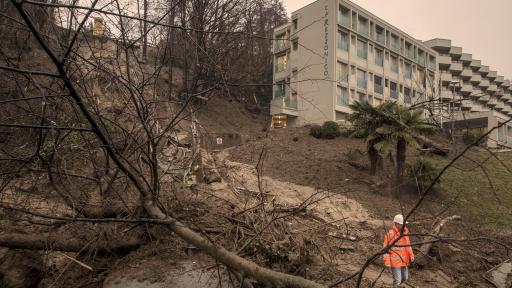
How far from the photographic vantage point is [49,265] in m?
5.01

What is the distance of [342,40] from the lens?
110ft

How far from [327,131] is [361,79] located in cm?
1220

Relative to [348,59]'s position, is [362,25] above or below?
above

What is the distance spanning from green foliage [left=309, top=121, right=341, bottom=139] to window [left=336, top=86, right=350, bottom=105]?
675cm

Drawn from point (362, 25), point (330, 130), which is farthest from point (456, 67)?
point (330, 130)

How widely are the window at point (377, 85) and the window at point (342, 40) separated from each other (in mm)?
4935

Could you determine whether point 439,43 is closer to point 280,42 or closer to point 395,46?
point 395,46

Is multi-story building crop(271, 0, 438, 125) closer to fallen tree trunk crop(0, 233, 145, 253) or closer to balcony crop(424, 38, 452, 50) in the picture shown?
balcony crop(424, 38, 452, 50)

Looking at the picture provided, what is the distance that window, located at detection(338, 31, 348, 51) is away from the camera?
33156 mm

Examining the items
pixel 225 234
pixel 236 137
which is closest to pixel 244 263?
pixel 225 234

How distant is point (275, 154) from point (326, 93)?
12551mm

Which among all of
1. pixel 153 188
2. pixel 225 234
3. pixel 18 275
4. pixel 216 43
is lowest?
pixel 18 275

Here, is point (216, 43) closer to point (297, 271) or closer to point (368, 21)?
point (297, 271)

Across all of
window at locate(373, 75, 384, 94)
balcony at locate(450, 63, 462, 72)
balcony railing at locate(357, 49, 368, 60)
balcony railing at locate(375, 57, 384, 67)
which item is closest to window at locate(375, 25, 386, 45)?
balcony railing at locate(375, 57, 384, 67)
